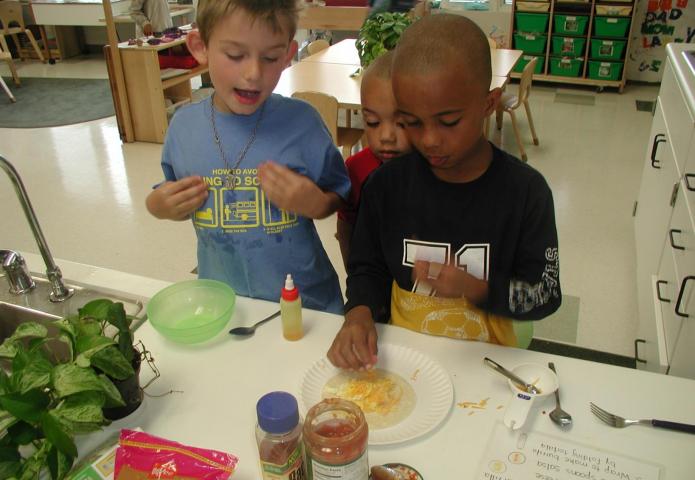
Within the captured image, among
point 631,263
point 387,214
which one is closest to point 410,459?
point 387,214

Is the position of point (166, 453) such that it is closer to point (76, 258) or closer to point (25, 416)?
point (25, 416)

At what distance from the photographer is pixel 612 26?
5305 millimetres

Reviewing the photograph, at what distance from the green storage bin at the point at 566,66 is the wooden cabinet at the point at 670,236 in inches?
121

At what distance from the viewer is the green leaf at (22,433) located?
2.40ft

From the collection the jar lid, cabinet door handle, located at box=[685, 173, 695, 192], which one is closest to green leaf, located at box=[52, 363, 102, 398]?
the jar lid

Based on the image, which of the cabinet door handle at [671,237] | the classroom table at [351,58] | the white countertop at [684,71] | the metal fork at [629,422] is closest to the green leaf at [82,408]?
the metal fork at [629,422]

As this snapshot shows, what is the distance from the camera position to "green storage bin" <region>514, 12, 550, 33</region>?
5520 mm

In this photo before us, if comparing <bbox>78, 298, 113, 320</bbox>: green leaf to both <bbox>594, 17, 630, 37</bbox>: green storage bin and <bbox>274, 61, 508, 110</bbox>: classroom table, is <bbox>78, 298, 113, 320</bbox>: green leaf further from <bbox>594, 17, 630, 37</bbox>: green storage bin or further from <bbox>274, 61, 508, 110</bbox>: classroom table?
<bbox>594, 17, 630, 37</bbox>: green storage bin

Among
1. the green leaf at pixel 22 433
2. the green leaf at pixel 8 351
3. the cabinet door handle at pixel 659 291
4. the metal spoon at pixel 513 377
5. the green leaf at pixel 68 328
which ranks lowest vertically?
the cabinet door handle at pixel 659 291

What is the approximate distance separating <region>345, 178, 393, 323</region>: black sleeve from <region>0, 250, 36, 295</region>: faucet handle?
30.2 inches

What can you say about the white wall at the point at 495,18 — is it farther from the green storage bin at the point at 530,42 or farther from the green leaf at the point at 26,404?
the green leaf at the point at 26,404

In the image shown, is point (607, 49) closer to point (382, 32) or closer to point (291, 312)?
point (382, 32)

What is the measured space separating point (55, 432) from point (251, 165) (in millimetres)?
685

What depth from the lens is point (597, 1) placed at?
5.29 m
